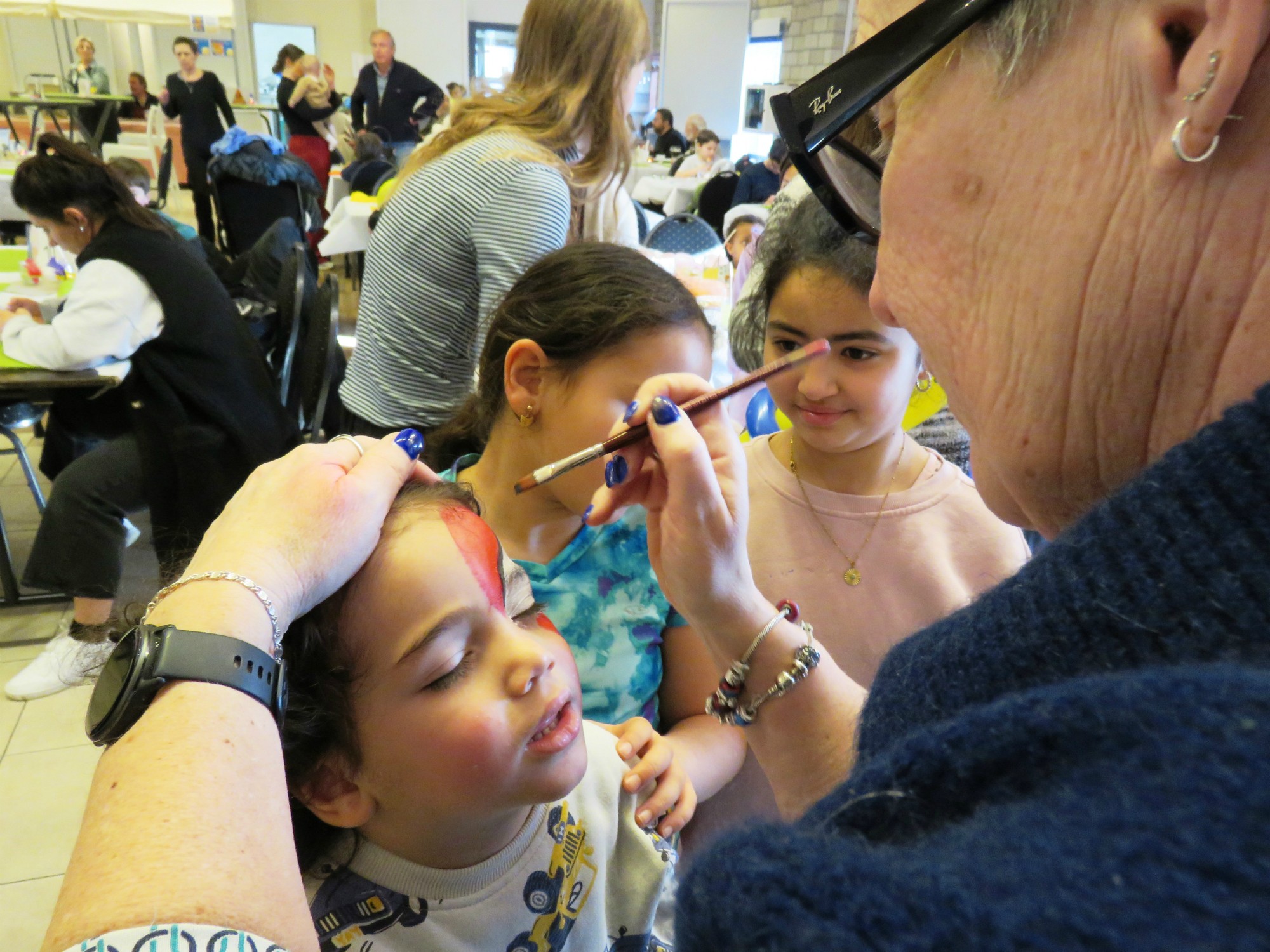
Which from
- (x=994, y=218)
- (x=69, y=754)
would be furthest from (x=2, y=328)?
(x=994, y=218)

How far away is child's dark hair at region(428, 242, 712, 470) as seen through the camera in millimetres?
1415

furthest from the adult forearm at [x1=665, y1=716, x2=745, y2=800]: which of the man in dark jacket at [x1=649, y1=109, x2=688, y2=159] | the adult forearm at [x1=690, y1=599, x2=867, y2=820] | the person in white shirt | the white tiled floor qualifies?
the man in dark jacket at [x1=649, y1=109, x2=688, y2=159]

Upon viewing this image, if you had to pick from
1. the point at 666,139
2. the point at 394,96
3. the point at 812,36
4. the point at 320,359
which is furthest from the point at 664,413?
the point at 812,36

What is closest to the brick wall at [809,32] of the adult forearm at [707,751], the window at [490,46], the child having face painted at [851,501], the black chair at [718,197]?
the black chair at [718,197]

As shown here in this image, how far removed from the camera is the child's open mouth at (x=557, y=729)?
0.93 metres

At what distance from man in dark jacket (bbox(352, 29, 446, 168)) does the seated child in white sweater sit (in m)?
0.43

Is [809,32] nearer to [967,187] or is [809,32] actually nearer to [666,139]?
[666,139]

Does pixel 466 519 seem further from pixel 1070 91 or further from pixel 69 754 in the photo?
pixel 69 754

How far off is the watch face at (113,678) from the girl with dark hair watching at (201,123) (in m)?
8.75

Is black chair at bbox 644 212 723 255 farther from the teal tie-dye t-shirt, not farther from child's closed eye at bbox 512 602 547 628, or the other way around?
child's closed eye at bbox 512 602 547 628

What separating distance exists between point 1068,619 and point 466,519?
0.71 meters

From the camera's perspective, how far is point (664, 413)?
101 centimetres

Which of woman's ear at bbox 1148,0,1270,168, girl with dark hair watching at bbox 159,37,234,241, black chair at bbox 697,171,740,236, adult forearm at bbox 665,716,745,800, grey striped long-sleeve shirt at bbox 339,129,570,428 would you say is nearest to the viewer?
woman's ear at bbox 1148,0,1270,168

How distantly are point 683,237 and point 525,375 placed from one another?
3.04m
